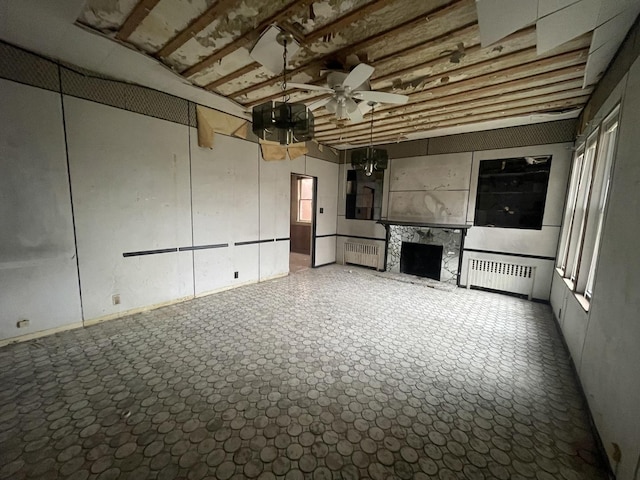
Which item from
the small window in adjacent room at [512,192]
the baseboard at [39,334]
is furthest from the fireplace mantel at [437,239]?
the baseboard at [39,334]

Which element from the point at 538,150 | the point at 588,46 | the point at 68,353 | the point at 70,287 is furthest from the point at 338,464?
the point at 538,150

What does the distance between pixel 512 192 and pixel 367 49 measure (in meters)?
Result: 3.71

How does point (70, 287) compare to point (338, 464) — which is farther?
point (70, 287)

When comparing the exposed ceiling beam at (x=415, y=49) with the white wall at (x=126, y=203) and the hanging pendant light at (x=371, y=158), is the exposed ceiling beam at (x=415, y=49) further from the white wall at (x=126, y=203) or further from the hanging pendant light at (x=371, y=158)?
the white wall at (x=126, y=203)

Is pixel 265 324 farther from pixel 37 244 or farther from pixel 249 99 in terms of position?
pixel 249 99

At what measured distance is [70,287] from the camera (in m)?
2.84

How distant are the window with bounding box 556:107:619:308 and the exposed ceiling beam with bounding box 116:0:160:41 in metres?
3.79

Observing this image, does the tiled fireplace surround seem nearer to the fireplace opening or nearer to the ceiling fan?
the fireplace opening

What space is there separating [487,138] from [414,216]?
1876 millimetres

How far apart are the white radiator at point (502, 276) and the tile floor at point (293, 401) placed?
3.72 feet

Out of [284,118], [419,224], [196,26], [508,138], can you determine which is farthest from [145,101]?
[508,138]

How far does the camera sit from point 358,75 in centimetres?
216

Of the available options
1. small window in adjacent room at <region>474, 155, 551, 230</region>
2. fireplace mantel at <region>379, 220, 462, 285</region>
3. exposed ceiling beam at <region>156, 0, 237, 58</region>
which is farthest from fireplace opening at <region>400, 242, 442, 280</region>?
exposed ceiling beam at <region>156, 0, 237, 58</region>

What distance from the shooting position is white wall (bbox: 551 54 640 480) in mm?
1316
